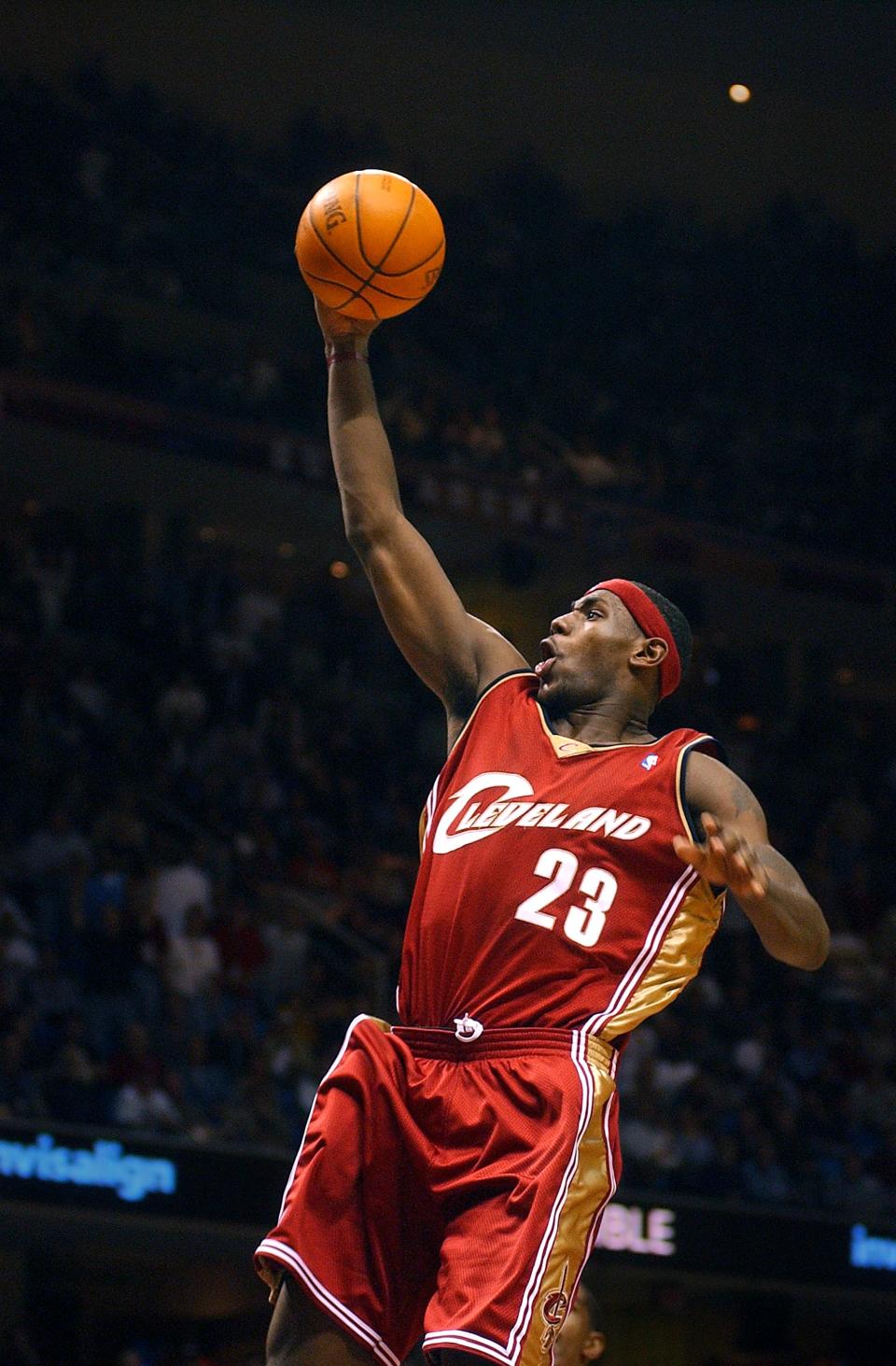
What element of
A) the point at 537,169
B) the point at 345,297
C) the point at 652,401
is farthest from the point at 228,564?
the point at 345,297

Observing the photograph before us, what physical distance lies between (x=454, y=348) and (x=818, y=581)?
4420 millimetres

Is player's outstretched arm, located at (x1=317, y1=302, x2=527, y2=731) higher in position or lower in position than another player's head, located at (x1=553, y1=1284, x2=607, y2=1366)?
higher

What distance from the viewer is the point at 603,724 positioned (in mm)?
4539

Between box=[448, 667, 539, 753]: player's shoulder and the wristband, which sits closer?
box=[448, 667, 539, 753]: player's shoulder

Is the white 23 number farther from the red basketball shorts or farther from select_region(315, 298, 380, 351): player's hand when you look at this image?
select_region(315, 298, 380, 351): player's hand

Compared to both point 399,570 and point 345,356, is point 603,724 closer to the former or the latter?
point 399,570

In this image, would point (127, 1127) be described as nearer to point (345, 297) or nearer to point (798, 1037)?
point (798, 1037)

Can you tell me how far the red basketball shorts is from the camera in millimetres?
3828

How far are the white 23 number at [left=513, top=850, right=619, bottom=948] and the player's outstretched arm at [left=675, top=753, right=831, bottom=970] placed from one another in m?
0.20

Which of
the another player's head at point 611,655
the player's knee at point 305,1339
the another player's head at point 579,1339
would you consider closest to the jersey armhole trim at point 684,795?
the another player's head at point 611,655

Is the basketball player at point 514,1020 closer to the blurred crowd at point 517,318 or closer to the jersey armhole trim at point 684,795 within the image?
the jersey armhole trim at point 684,795

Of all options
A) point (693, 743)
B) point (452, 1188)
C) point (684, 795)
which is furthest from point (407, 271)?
point (452, 1188)

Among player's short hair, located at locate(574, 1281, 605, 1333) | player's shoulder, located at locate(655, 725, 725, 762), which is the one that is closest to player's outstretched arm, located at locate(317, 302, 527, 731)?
player's shoulder, located at locate(655, 725, 725, 762)

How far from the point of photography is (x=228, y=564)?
16.4m
